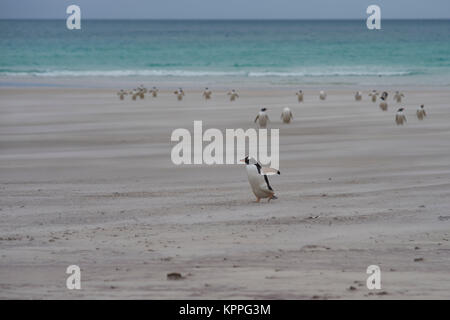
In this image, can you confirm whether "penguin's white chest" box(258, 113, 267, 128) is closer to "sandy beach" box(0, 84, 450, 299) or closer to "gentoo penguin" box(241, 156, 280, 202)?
"sandy beach" box(0, 84, 450, 299)

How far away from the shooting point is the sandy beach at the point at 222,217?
618 centimetres

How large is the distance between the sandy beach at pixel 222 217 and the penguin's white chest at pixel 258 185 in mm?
134

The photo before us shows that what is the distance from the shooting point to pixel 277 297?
222 inches

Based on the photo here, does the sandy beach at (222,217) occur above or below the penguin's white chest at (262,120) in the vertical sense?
below

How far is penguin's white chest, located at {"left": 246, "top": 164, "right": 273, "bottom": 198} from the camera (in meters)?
9.75

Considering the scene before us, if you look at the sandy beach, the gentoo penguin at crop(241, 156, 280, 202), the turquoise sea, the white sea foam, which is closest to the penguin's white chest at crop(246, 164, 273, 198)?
the gentoo penguin at crop(241, 156, 280, 202)

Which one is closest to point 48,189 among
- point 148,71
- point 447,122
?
point 447,122

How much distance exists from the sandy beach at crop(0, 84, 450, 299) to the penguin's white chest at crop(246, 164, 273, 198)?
0.13 meters

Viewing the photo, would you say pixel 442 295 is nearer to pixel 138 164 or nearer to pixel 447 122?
pixel 138 164

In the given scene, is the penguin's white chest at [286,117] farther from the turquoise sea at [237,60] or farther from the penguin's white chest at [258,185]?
the turquoise sea at [237,60]

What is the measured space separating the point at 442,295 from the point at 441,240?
2140 mm

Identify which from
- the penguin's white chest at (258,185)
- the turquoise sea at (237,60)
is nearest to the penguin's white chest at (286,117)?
the penguin's white chest at (258,185)

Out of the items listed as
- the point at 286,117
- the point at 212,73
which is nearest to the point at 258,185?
the point at 286,117

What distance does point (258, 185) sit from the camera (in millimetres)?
9781
